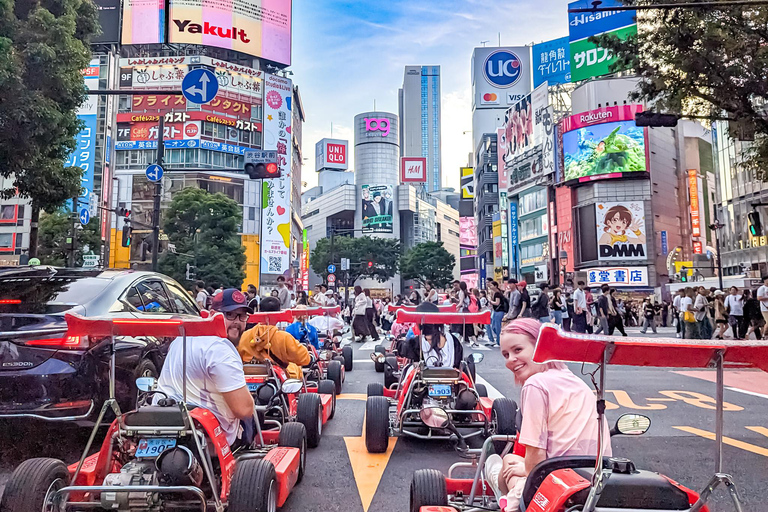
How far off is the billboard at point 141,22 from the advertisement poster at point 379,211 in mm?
62463

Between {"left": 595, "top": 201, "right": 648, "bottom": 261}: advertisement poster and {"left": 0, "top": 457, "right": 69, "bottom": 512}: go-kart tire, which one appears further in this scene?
{"left": 595, "top": 201, "right": 648, "bottom": 261}: advertisement poster

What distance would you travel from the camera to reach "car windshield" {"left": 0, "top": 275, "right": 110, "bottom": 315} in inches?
212

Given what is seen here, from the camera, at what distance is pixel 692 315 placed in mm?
18125

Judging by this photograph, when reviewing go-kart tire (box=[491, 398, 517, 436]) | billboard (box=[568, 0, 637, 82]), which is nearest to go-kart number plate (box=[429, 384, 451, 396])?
go-kart tire (box=[491, 398, 517, 436])

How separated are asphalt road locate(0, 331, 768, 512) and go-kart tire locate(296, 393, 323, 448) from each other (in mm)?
162

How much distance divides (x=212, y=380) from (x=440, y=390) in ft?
9.55

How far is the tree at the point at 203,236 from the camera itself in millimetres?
39469

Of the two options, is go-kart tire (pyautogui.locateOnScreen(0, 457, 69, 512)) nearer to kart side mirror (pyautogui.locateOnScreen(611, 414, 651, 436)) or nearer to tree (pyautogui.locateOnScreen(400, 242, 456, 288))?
kart side mirror (pyautogui.locateOnScreen(611, 414, 651, 436))

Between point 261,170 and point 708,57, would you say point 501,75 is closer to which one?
point 261,170

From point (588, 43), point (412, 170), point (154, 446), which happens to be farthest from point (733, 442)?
point (412, 170)

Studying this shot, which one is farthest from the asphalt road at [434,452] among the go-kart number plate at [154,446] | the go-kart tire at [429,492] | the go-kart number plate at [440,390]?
the go-kart number plate at [154,446]

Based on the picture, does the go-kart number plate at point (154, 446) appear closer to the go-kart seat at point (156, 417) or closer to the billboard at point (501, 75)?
the go-kart seat at point (156, 417)

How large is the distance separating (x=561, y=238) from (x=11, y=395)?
52993mm

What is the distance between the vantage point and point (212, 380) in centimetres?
380
